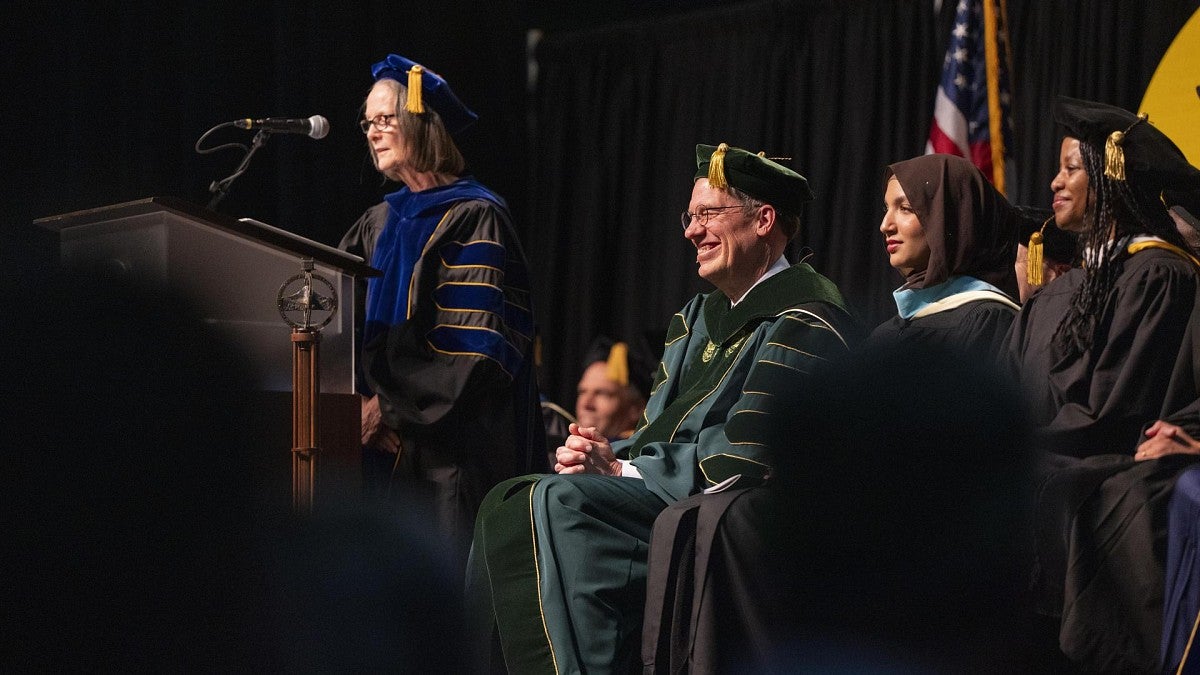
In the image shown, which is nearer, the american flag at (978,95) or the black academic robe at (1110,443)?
the black academic robe at (1110,443)

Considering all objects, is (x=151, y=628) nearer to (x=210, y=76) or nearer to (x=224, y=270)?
(x=224, y=270)

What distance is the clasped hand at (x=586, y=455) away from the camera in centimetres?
320

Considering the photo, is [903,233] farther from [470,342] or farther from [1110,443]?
[470,342]

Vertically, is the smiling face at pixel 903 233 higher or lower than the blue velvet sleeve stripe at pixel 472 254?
higher

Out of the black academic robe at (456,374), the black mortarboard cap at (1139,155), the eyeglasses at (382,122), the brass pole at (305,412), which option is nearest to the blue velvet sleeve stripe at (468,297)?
the black academic robe at (456,374)

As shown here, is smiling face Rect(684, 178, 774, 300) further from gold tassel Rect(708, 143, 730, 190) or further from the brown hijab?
the brown hijab

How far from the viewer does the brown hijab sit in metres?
3.58

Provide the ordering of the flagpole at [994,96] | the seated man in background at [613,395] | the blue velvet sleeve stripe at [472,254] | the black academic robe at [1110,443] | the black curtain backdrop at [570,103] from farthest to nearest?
the seated man in background at [613,395] < the flagpole at [994,96] < the black curtain backdrop at [570,103] < the blue velvet sleeve stripe at [472,254] < the black academic robe at [1110,443]

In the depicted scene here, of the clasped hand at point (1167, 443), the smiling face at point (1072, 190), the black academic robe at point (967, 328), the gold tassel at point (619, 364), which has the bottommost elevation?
the gold tassel at point (619, 364)

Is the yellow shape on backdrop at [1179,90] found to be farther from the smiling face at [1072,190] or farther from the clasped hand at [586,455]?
the clasped hand at [586,455]

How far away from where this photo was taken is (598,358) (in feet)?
18.8

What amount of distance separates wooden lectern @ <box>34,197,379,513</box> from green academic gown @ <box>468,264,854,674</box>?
472 mm

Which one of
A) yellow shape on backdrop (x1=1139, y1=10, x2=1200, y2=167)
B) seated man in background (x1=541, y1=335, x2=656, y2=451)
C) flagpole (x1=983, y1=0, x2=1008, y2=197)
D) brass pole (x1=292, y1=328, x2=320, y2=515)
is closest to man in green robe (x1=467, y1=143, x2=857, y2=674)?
brass pole (x1=292, y1=328, x2=320, y2=515)

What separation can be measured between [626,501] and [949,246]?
1124mm
